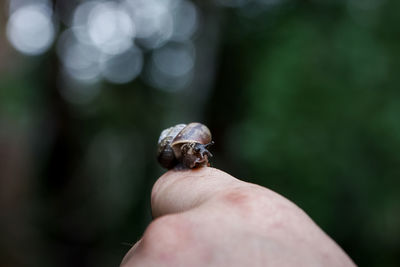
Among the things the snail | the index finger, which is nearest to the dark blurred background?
the snail

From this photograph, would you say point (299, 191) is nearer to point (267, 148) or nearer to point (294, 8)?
point (267, 148)

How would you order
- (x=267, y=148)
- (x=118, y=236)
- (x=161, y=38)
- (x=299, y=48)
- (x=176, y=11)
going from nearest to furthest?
(x=267, y=148), (x=299, y=48), (x=118, y=236), (x=176, y=11), (x=161, y=38)

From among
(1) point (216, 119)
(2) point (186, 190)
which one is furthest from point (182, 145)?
(1) point (216, 119)

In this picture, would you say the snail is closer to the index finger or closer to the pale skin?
the index finger

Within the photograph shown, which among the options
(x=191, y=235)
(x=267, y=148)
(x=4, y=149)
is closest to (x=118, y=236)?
(x=4, y=149)

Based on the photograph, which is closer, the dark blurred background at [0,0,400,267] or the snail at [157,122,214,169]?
the snail at [157,122,214,169]

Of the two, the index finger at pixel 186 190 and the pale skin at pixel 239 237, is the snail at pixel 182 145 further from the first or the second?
the pale skin at pixel 239 237

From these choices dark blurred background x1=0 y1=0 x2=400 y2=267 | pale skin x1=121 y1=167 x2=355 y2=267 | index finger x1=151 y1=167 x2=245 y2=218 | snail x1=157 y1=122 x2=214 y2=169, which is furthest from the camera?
dark blurred background x1=0 y1=0 x2=400 y2=267
